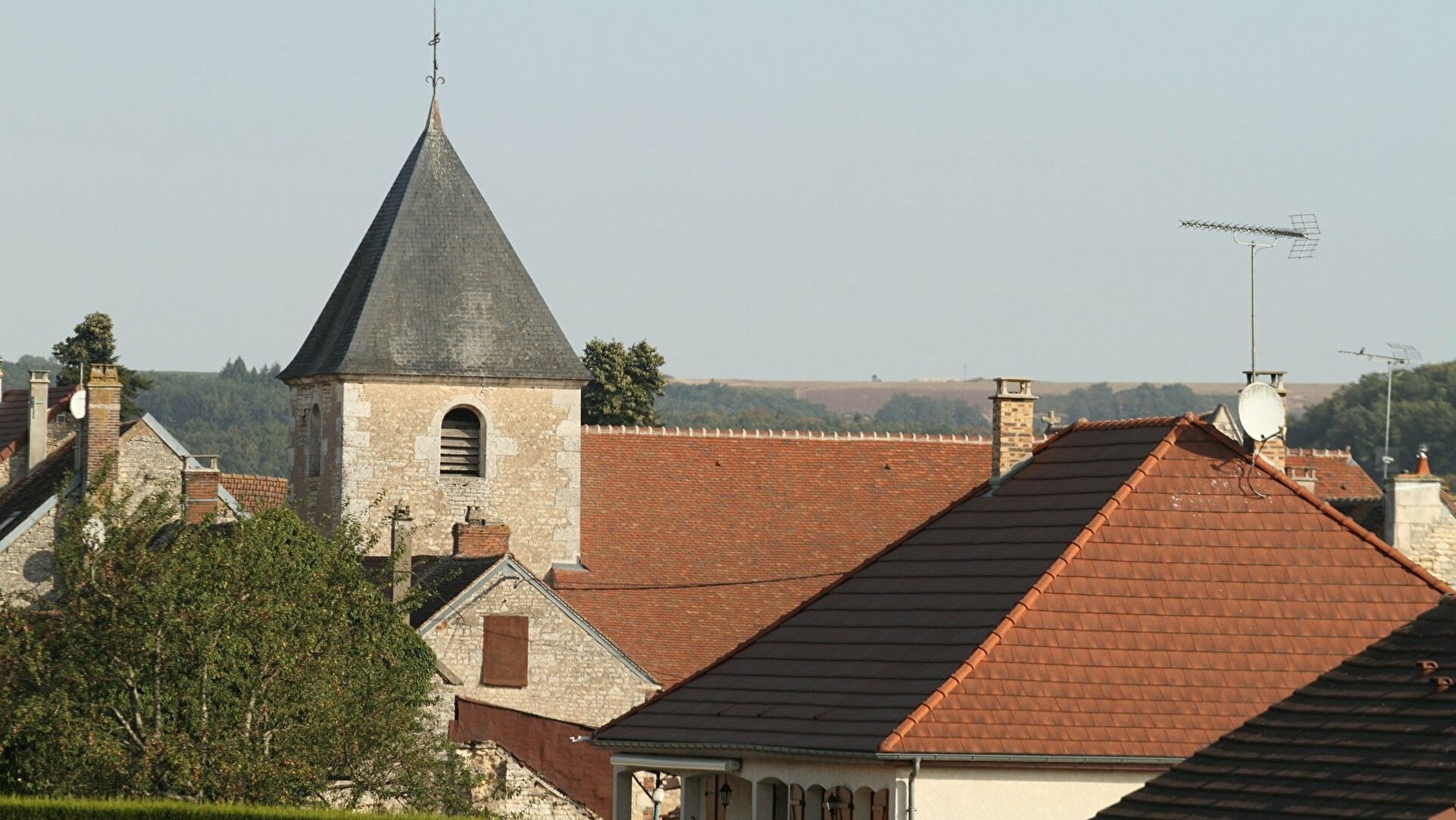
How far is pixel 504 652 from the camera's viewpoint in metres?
32.9

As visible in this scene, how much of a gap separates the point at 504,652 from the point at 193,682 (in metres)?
11.5

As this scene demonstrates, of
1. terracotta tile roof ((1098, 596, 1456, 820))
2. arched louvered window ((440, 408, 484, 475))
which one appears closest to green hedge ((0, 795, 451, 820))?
terracotta tile roof ((1098, 596, 1456, 820))

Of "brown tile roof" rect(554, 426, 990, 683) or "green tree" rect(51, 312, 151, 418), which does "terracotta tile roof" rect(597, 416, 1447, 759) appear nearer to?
"brown tile roof" rect(554, 426, 990, 683)

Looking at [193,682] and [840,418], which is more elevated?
[840,418]

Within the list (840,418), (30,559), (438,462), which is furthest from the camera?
(840,418)

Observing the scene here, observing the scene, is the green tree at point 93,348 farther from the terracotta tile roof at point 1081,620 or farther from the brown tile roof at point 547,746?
the terracotta tile roof at point 1081,620

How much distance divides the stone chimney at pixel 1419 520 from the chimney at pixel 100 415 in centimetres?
1668

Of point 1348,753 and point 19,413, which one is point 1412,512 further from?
point 19,413

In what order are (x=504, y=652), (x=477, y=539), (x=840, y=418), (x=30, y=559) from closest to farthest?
(x=504, y=652)
(x=30, y=559)
(x=477, y=539)
(x=840, y=418)

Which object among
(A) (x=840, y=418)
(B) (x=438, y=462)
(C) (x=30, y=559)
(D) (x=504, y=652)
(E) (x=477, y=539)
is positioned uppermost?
(A) (x=840, y=418)

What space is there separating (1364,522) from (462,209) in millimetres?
13595

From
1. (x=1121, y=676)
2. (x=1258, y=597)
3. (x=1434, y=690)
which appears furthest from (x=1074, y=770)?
(x=1434, y=690)

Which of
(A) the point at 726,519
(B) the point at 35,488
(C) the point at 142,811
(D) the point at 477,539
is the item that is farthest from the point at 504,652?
(C) the point at 142,811

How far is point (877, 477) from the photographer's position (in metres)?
40.3
